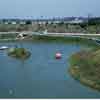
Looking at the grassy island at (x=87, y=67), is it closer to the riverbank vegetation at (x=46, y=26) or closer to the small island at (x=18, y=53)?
the riverbank vegetation at (x=46, y=26)

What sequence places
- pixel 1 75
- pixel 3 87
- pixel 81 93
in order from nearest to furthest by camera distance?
pixel 81 93 < pixel 3 87 < pixel 1 75

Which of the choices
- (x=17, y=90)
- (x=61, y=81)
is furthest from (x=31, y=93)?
(x=61, y=81)

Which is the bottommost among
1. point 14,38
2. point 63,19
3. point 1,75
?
point 1,75

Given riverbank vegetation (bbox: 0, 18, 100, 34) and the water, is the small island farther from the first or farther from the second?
riverbank vegetation (bbox: 0, 18, 100, 34)

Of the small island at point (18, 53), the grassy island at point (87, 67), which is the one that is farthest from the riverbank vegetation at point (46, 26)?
the small island at point (18, 53)

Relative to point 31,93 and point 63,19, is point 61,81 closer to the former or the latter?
point 31,93

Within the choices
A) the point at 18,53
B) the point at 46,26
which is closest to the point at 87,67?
the point at 46,26

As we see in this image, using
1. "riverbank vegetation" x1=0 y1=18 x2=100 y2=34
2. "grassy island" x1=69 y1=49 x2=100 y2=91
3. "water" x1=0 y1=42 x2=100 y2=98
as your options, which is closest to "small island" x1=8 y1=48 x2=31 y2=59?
"water" x1=0 y1=42 x2=100 y2=98
